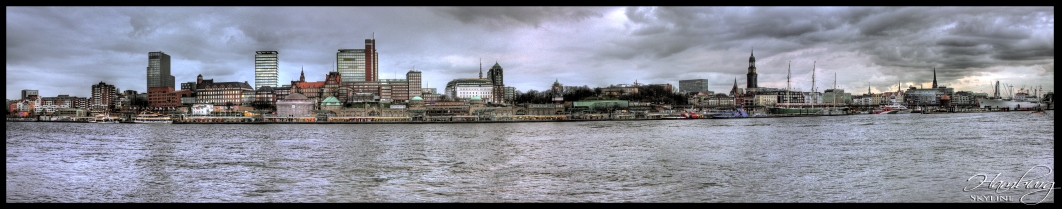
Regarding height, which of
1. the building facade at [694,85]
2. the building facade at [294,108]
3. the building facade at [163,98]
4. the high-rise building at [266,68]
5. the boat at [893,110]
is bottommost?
the boat at [893,110]

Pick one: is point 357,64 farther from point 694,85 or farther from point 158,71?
point 694,85

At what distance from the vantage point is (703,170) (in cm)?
1259

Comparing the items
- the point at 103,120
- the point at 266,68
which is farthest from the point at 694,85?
the point at 103,120

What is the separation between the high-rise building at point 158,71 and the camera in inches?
3142

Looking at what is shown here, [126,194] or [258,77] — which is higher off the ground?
[258,77]

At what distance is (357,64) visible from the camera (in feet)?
273

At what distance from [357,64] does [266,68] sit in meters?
12.6

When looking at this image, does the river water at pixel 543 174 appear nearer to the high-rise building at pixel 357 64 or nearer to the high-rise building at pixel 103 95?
the high-rise building at pixel 103 95

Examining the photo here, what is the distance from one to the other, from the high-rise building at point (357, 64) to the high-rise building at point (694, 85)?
60447 millimetres

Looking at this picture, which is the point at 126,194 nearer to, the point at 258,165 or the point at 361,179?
the point at 361,179

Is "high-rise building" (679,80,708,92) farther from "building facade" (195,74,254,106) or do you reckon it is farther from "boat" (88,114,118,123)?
"boat" (88,114,118,123)

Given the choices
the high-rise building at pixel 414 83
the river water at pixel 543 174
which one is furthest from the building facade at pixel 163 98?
the river water at pixel 543 174
